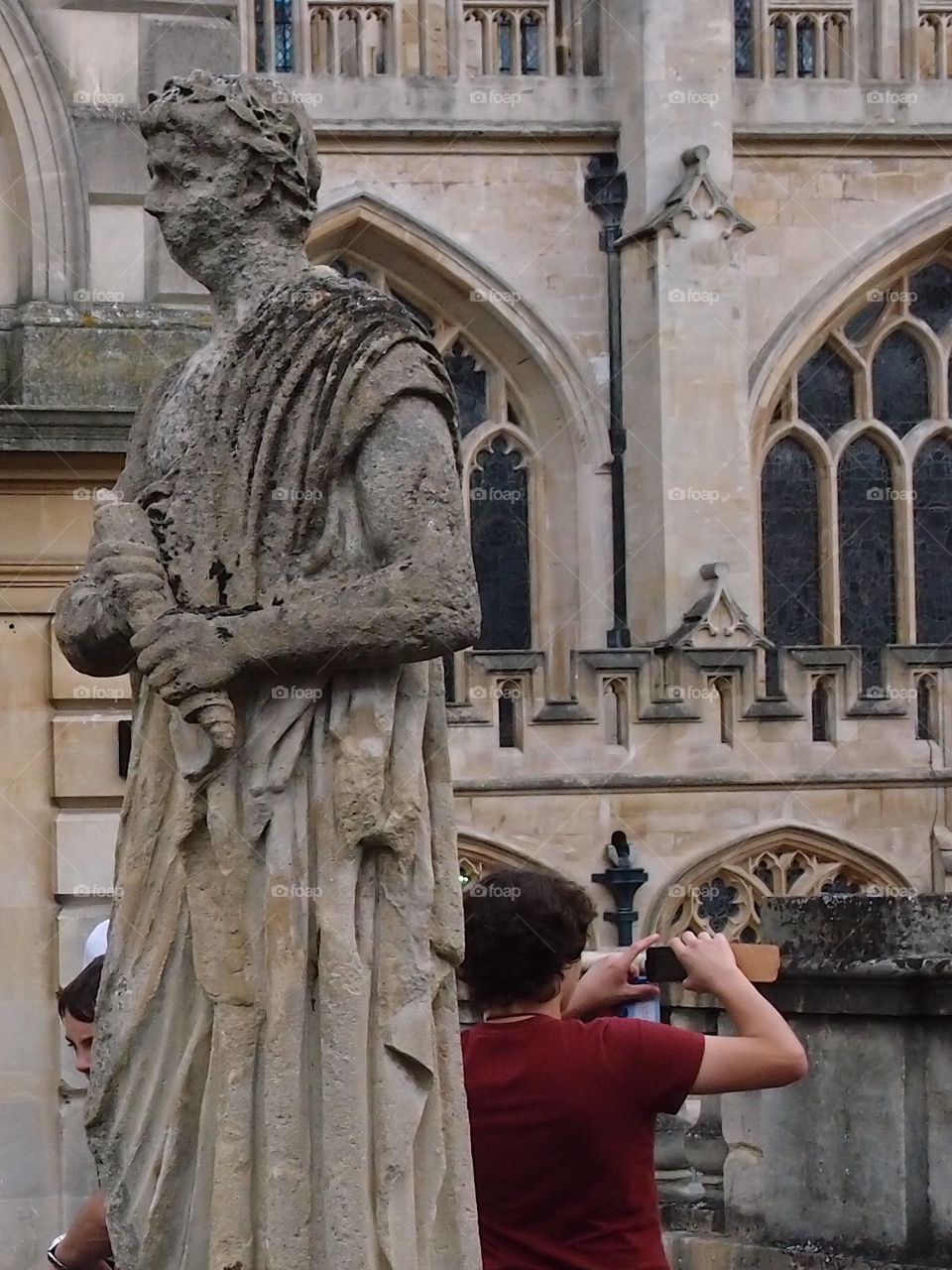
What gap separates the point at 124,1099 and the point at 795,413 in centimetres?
1605

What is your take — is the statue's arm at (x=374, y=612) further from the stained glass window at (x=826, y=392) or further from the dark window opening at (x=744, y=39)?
the dark window opening at (x=744, y=39)

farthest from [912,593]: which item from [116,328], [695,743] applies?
[116,328]

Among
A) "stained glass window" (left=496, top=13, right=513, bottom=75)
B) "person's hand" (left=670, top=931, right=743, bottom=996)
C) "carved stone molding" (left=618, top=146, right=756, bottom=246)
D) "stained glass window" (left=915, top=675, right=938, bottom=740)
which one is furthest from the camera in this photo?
"stained glass window" (left=496, top=13, right=513, bottom=75)

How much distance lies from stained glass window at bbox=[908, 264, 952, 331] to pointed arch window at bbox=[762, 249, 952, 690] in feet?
0.08

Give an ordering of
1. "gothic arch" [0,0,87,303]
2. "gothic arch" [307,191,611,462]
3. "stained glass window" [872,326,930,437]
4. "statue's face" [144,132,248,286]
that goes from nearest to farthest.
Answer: "statue's face" [144,132,248,286]
"gothic arch" [0,0,87,303]
"gothic arch" [307,191,611,462]
"stained glass window" [872,326,930,437]

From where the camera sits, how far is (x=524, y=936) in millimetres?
3014

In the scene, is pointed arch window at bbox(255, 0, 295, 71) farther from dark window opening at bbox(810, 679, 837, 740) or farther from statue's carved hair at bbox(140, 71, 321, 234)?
statue's carved hair at bbox(140, 71, 321, 234)

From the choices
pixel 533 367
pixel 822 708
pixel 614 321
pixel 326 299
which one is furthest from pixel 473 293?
pixel 326 299

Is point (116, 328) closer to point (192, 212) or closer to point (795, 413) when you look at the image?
point (192, 212)

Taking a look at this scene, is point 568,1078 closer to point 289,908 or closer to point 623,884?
point 289,908

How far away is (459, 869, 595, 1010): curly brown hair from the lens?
3.00m

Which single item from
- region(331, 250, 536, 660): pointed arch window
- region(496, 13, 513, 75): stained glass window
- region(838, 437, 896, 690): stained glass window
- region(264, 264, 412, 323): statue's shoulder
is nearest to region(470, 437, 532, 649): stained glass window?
region(331, 250, 536, 660): pointed arch window

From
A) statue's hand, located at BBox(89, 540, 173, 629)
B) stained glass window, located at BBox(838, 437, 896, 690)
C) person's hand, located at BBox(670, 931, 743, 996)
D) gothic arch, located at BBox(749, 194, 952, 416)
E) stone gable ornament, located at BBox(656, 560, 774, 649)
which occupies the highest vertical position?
gothic arch, located at BBox(749, 194, 952, 416)

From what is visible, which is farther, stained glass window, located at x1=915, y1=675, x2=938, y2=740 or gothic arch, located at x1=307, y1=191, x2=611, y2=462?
gothic arch, located at x1=307, y1=191, x2=611, y2=462
